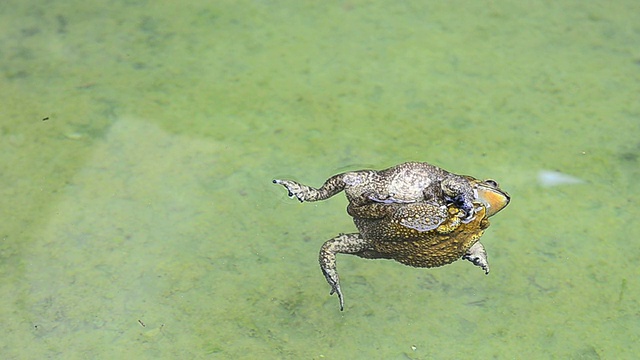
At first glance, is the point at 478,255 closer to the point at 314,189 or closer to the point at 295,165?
the point at 314,189

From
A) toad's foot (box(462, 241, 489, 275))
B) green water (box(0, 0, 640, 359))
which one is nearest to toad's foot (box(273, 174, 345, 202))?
green water (box(0, 0, 640, 359))

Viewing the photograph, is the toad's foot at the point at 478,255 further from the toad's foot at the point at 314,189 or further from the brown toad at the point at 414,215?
the toad's foot at the point at 314,189

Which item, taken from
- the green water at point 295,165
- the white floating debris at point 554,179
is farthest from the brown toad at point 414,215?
the white floating debris at point 554,179

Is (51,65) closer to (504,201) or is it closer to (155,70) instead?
(155,70)

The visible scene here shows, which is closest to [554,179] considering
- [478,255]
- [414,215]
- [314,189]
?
[478,255]

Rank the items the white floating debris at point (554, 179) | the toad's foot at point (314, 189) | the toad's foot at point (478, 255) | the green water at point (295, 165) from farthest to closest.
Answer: the white floating debris at point (554, 179) < the toad's foot at point (314, 189) < the toad's foot at point (478, 255) < the green water at point (295, 165)

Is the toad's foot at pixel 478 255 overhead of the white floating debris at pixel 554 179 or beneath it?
beneath

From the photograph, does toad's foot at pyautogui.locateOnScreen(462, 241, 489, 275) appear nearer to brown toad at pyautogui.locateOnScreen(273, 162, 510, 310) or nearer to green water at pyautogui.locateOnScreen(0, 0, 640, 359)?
brown toad at pyautogui.locateOnScreen(273, 162, 510, 310)

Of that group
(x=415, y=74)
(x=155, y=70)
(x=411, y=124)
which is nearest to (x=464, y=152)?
(x=411, y=124)
